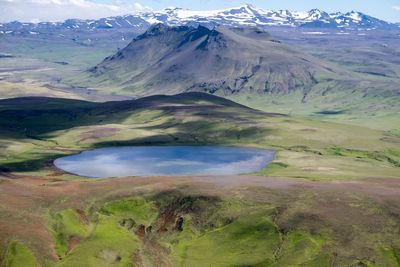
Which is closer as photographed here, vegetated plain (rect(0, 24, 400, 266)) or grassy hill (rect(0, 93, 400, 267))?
vegetated plain (rect(0, 24, 400, 266))

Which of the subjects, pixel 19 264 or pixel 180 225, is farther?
pixel 180 225

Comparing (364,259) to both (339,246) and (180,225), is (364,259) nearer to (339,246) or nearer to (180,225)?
(339,246)

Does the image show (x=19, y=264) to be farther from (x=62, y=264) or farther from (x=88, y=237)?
(x=88, y=237)

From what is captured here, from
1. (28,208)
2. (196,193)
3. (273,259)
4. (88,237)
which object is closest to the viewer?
(273,259)

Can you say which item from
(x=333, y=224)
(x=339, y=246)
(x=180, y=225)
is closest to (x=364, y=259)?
(x=339, y=246)

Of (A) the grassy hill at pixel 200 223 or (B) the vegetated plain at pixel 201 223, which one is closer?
(B) the vegetated plain at pixel 201 223

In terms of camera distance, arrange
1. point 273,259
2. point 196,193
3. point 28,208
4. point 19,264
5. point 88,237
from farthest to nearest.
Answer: point 196,193 < point 28,208 < point 88,237 < point 273,259 < point 19,264

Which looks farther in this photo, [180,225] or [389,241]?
[180,225]

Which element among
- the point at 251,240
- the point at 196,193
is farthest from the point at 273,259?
the point at 196,193

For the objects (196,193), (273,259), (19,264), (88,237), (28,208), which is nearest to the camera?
(19,264)
